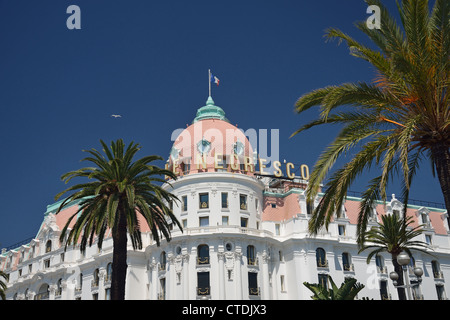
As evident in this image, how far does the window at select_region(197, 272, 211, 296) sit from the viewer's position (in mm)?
57688

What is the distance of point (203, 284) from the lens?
191 feet

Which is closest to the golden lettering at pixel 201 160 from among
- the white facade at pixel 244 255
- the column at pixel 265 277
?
the white facade at pixel 244 255

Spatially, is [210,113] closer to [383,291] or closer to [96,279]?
[96,279]

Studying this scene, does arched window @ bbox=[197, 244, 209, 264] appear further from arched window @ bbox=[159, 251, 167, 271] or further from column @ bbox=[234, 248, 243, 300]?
arched window @ bbox=[159, 251, 167, 271]

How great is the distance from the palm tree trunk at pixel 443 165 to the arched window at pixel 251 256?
4128 centimetres

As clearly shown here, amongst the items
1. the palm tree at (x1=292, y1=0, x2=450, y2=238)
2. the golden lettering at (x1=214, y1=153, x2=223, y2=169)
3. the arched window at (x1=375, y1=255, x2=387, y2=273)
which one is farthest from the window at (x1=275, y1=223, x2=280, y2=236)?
the palm tree at (x1=292, y1=0, x2=450, y2=238)

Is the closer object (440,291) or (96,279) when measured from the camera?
(96,279)

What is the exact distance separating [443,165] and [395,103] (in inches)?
127

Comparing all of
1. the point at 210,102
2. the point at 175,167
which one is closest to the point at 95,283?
the point at 175,167

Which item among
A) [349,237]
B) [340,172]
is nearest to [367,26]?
[340,172]

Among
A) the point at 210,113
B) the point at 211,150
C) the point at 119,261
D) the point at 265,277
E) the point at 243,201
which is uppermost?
the point at 210,113

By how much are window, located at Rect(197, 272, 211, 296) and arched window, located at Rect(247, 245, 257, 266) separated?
5.15 meters

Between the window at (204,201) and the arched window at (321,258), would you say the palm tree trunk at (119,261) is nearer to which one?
the window at (204,201)

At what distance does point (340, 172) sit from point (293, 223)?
137 feet
